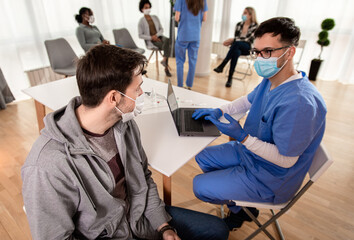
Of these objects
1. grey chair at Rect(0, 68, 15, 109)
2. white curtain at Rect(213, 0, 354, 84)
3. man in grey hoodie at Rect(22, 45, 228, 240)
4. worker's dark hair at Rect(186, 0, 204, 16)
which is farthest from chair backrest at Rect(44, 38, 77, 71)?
white curtain at Rect(213, 0, 354, 84)

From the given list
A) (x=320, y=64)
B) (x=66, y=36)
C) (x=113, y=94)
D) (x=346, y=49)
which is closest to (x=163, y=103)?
(x=113, y=94)

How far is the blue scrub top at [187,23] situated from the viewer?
11.0ft

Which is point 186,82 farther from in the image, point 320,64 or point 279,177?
point 279,177

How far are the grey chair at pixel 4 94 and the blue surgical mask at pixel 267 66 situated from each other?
3166 millimetres

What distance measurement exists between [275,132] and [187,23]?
2.60 metres

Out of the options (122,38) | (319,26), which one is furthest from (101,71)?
(319,26)

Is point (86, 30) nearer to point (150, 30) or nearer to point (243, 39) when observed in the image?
point (150, 30)

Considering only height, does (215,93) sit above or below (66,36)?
below

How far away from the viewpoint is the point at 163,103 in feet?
6.11

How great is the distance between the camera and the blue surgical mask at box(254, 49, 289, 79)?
4.38 ft

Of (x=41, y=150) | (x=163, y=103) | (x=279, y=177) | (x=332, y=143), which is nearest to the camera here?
(x=41, y=150)

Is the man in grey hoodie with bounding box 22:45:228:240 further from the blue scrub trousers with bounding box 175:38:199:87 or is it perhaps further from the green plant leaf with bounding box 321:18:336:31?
the green plant leaf with bounding box 321:18:336:31

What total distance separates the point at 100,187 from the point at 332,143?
101 inches

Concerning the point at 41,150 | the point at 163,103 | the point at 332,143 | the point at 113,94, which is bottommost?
the point at 332,143
